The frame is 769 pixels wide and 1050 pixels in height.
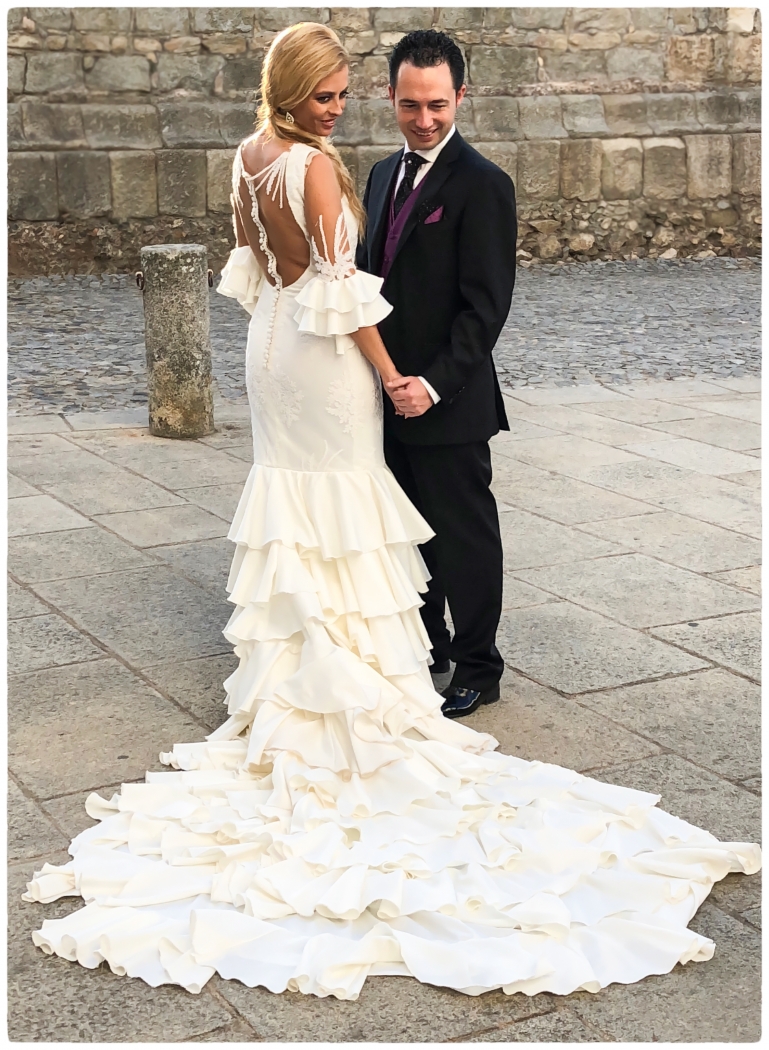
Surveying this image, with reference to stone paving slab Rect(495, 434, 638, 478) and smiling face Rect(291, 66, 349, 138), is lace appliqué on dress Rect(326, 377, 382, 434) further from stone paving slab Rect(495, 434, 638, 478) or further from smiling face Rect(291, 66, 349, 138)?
stone paving slab Rect(495, 434, 638, 478)

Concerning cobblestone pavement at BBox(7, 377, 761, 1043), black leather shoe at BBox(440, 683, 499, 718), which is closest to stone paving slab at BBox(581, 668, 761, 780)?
cobblestone pavement at BBox(7, 377, 761, 1043)

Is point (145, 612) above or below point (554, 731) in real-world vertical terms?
above

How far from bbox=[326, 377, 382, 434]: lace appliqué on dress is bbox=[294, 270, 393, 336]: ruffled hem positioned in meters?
0.18

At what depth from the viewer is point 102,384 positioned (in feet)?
27.0

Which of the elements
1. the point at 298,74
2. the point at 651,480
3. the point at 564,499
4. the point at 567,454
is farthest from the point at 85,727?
the point at 567,454

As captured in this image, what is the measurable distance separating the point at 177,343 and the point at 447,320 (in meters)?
3.72

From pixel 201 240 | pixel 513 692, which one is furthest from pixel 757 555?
pixel 201 240

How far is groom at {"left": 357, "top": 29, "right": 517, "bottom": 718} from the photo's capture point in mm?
3461

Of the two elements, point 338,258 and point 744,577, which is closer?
point 338,258

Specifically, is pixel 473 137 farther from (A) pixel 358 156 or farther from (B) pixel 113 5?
(B) pixel 113 5

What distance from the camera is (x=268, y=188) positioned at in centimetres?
323

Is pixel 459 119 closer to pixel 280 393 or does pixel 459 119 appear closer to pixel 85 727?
pixel 280 393

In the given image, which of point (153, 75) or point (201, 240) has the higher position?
point (153, 75)

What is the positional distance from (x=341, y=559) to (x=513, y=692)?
82cm
